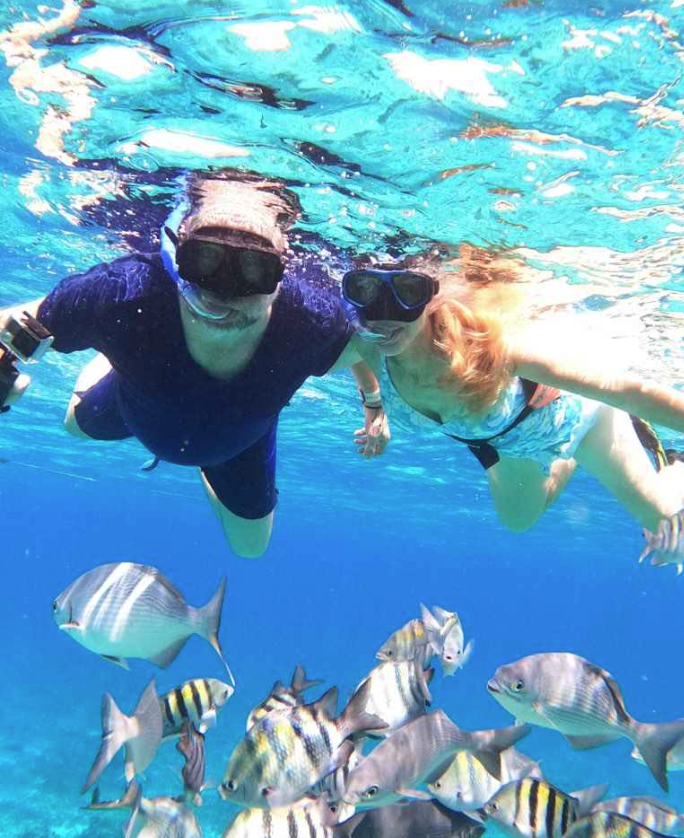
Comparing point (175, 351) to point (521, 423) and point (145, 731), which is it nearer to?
point (145, 731)

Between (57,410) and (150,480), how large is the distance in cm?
2537

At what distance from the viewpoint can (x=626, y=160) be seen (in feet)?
25.1

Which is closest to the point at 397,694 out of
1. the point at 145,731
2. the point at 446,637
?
the point at 446,637

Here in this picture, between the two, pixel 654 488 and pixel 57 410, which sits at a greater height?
pixel 654 488

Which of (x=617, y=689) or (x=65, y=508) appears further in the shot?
(x=65, y=508)

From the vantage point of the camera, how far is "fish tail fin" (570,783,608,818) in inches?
191

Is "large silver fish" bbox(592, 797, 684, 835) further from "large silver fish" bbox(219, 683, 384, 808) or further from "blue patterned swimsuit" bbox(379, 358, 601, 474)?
"blue patterned swimsuit" bbox(379, 358, 601, 474)

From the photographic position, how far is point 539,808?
16.2ft

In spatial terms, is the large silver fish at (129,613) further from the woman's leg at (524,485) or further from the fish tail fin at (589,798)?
the woman's leg at (524,485)

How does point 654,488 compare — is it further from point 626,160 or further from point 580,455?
point 626,160

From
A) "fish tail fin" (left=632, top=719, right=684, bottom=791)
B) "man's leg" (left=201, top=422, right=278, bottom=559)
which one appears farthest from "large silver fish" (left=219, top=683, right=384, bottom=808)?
"man's leg" (left=201, top=422, right=278, bottom=559)

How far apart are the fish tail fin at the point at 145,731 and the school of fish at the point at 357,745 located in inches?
0.5

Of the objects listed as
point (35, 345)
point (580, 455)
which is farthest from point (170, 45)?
point (580, 455)

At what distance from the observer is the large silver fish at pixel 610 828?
460 centimetres
